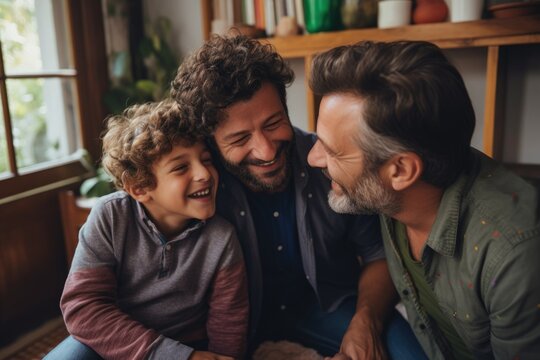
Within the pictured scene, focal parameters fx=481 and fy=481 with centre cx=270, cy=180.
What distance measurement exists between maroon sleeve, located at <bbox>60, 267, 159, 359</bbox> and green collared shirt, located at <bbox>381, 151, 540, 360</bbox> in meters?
0.75

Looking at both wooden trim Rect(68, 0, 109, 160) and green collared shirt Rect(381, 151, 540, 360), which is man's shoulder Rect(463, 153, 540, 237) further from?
wooden trim Rect(68, 0, 109, 160)

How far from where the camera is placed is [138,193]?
1325 mm

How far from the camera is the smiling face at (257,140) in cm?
137

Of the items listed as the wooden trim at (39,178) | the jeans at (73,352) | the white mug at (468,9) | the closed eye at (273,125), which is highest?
the white mug at (468,9)

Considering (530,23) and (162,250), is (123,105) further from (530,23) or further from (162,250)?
(530,23)

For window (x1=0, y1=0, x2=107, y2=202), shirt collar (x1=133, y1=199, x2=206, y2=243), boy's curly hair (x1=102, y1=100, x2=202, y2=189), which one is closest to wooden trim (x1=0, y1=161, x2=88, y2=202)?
window (x1=0, y1=0, x2=107, y2=202)

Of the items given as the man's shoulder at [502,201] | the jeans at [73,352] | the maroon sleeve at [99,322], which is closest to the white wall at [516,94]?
the man's shoulder at [502,201]

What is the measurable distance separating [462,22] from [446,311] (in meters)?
1.07

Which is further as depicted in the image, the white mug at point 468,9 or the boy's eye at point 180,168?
the white mug at point 468,9

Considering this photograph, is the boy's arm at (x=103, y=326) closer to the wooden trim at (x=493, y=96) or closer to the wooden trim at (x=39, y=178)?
the wooden trim at (x=39, y=178)

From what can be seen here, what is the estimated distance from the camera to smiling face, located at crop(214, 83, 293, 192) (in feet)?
4.50

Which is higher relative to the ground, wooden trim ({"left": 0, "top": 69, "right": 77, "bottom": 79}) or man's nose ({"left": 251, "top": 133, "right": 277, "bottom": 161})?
wooden trim ({"left": 0, "top": 69, "right": 77, "bottom": 79})

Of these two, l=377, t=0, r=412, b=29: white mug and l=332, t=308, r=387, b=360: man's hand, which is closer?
l=332, t=308, r=387, b=360: man's hand

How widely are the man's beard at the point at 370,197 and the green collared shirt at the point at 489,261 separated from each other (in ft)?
0.40
